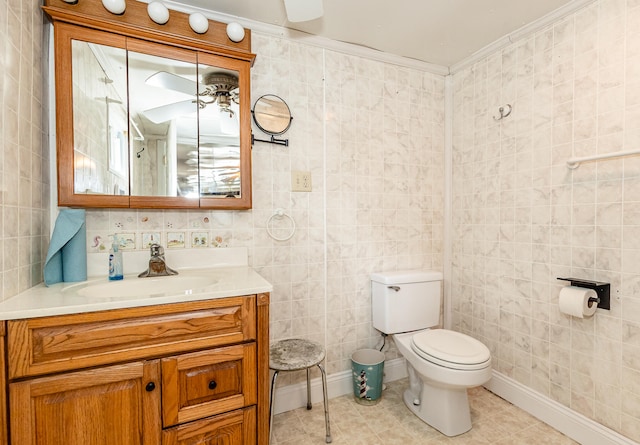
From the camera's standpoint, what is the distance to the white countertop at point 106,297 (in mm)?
976

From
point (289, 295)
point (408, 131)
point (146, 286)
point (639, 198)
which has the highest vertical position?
point (408, 131)

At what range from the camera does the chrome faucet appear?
58.4 inches

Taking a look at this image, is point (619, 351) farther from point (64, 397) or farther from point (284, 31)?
point (284, 31)

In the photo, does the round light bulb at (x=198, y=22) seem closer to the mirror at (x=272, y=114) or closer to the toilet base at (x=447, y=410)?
the mirror at (x=272, y=114)

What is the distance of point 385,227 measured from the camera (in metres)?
2.18

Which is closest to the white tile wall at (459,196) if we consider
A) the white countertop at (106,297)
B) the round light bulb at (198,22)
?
the white countertop at (106,297)

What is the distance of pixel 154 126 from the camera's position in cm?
149

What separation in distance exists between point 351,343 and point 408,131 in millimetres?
1546

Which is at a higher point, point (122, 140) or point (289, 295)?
point (122, 140)

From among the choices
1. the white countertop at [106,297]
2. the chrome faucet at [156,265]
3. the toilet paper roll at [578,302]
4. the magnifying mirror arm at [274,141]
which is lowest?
the toilet paper roll at [578,302]

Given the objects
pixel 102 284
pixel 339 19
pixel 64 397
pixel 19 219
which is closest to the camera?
pixel 64 397

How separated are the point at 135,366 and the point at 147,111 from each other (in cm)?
113

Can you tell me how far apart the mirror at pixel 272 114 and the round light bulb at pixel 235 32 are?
1.04 ft

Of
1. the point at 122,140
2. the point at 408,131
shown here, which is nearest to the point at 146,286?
the point at 122,140
